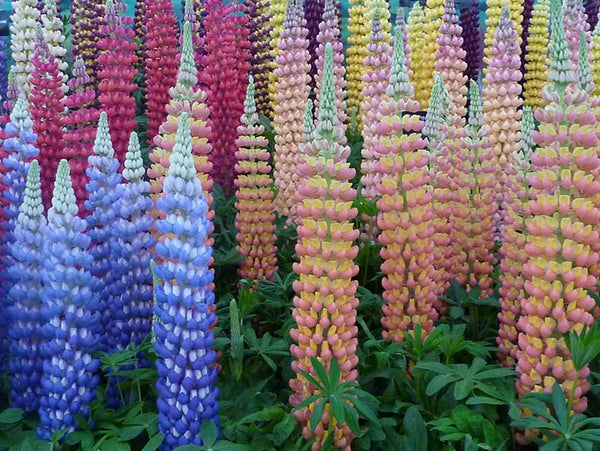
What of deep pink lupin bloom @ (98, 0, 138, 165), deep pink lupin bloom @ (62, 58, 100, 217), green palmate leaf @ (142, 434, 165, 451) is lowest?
green palmate leaf @ (142, 434, 165, 451)

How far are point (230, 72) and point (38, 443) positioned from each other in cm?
279

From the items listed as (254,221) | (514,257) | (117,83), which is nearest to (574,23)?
(514,257)

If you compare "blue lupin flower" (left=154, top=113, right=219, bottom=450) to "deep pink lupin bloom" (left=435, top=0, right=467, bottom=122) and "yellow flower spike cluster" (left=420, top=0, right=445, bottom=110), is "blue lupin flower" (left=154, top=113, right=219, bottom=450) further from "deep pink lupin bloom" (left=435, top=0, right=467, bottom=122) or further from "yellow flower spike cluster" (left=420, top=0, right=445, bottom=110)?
"yellow flower spike cluster" (left=420, top=0, right=445, bottom=110)

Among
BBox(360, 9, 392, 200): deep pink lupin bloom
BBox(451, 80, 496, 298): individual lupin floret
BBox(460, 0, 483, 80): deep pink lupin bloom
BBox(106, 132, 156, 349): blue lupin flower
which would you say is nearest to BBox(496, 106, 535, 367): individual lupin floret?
BBox(451, 80, 496, 298): individual lupin floret

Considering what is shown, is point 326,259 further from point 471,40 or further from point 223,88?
point 471,40

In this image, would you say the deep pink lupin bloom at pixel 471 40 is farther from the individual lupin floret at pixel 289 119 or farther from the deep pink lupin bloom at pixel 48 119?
the deep pink lupin bloom at pixel 48 119

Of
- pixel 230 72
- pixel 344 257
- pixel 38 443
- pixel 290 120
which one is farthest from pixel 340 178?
pixel 230 72

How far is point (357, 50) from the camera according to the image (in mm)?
5617

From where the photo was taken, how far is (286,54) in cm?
429

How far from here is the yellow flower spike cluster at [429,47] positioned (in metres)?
5.54

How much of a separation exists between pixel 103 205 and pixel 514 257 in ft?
5.55

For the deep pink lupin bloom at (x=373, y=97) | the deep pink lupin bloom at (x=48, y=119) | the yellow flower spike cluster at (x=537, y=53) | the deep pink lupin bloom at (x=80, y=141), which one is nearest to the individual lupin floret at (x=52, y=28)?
the deep pink lupin bloom at (x=48, y=119)

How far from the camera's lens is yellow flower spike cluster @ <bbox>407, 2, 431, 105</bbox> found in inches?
219

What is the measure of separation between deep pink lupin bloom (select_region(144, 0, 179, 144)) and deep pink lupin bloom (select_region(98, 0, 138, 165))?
0.43 metres
